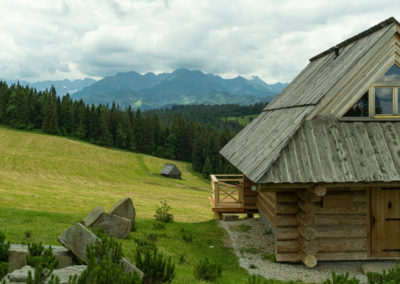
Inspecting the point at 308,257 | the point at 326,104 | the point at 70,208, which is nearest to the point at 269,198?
the point at 308,257

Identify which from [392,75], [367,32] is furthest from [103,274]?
[367,32]

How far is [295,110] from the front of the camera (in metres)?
12.8

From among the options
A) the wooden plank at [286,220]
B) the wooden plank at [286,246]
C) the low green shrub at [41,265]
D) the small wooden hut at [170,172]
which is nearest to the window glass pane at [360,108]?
the wooden plank at [286,220]

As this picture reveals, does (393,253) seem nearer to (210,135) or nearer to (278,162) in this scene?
(278,162)

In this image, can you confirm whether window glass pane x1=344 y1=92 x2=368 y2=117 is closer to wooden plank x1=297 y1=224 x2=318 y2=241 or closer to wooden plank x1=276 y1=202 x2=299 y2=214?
wooden plank x1=276 y1=202 x2=299 y2=214

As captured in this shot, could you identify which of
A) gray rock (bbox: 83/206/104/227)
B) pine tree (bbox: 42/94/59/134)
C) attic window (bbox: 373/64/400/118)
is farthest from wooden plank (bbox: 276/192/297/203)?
pine tree (bbox: 42/94/59/134)

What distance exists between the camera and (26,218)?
50.6 ft

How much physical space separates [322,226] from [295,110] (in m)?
4.53

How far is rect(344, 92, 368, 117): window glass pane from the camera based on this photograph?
11383mm

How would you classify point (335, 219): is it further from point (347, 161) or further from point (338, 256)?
point (347, 161)

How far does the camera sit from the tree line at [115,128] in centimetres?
9219

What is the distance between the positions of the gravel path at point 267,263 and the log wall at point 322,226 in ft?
0.88

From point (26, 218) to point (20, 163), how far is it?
1847 inches

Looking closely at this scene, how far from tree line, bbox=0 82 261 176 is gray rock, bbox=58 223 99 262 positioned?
8099 cm
